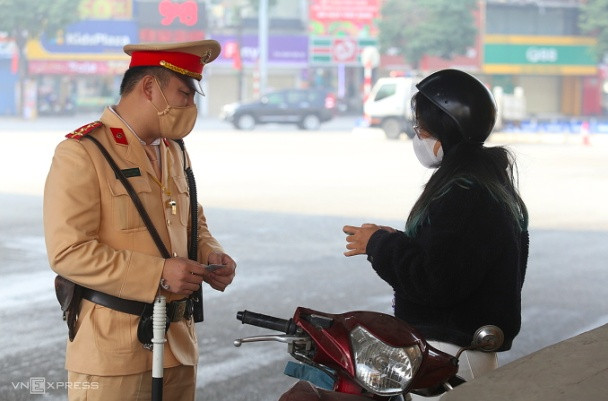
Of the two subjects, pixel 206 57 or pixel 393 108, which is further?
pixel 393 108

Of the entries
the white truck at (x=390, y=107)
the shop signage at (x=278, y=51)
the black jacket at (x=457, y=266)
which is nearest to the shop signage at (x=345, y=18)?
the shop signage at (x=278, y=51)

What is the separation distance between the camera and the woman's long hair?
276 cm

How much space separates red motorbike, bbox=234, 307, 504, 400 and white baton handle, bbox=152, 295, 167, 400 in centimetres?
61

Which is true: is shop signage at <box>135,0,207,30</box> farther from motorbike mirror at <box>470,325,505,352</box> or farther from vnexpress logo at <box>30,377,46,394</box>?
motorbike mirror at <box>470,325,505,352</box>

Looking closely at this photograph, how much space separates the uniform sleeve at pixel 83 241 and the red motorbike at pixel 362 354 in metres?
0.62

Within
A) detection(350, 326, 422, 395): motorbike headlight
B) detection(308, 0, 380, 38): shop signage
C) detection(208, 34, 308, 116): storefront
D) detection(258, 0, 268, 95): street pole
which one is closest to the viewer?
detection(350, 326, 422, 395): motorbike headlight

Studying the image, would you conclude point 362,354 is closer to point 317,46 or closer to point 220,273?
point 220,273

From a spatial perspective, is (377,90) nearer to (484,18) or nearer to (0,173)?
(0,173)

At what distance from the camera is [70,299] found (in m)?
2.92

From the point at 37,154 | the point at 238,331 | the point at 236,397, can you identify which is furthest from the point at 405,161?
the point at 236,397

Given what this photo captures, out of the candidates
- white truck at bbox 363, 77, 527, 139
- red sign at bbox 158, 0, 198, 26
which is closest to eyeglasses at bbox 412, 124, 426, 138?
white truck at bbox 363, 77, 527, 139

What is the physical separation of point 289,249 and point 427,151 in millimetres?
7608

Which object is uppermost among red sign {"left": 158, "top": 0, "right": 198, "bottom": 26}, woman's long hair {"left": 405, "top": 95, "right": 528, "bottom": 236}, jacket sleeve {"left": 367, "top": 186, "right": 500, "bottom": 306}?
red sign {"left": 158, "top": 0, "right": 198, "bottom": 26}

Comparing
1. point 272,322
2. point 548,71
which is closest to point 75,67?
point 548,71
